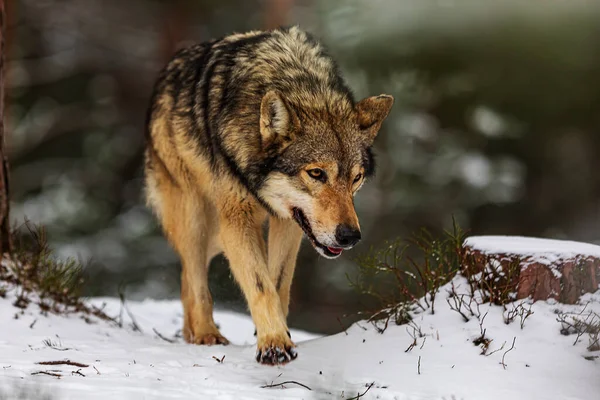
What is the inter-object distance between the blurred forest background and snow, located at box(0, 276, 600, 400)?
8.35 metres

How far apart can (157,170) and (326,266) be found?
813 cm

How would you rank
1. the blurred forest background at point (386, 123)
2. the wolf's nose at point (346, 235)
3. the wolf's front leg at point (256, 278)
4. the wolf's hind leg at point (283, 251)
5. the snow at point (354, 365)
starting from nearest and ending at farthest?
the snow at point (354, 365)
the wolf's nose at point (346, 235)
the wolf's front leg at point (256, 278)
the wolf's hind leg at point (283, 251)
the blurred forest background at point (386, 123)

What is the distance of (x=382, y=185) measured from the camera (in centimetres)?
1395

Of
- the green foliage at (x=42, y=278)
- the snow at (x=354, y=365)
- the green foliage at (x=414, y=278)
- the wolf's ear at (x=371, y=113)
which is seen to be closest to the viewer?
the snow at (x=354, y=365)

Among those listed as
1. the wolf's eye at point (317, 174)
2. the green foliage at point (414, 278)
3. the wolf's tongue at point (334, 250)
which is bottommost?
the green foliage at point (414, 278)

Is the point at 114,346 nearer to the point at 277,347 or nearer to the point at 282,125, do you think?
the point at 277,347

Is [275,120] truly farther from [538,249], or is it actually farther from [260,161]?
[538,249]

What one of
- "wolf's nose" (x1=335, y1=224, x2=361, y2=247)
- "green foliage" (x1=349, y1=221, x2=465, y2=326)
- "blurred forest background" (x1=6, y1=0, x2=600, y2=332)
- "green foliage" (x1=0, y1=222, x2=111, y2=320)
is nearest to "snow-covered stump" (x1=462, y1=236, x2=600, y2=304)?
"green foliage" (x1=349, y1=221, x2=465, y2=326)

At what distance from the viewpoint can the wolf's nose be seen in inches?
178

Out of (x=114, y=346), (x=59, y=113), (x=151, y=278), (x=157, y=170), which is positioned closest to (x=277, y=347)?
(x=114, y=346)

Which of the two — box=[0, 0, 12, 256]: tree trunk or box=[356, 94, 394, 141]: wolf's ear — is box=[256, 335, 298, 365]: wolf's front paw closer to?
box=[356, 94, 394, 141]: wolf's ear

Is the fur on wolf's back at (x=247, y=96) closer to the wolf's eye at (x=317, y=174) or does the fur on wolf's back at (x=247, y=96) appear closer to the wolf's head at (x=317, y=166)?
the wolf's head at (x=317, y=166)

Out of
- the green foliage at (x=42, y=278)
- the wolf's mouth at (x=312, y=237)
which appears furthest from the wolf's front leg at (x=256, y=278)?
the green foliage at (x=42, y=278)

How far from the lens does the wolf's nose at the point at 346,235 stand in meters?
4.52
